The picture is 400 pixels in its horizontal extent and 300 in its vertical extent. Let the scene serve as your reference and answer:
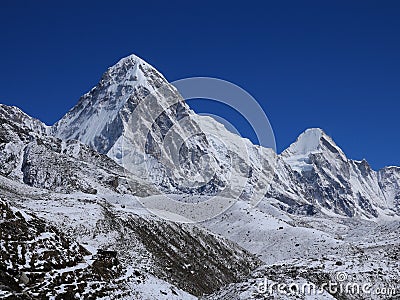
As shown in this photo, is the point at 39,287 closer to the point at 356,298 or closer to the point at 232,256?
the point at 356,298

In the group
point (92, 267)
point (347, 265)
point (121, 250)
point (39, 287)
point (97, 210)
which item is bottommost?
point (39, 287)

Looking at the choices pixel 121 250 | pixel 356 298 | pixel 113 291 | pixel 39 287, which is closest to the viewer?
pixel 39 287

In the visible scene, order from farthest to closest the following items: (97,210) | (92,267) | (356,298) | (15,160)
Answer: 1. (15,160)
2. (97,210)
3. (356,298)
4. (92,267)

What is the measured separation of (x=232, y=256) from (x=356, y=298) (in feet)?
161

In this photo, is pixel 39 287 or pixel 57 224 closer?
pixel 39 287

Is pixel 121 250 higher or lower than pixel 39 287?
higher

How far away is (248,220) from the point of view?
11894cm

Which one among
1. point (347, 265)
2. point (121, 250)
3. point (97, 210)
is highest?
point (97, 210)

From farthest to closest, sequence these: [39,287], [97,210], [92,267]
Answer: [97,210], [92,267], [39,287]

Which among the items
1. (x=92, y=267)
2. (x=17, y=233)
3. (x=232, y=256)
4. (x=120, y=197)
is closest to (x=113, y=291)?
(x=92, y=267)

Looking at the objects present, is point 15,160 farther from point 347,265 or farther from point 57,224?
point 347,265

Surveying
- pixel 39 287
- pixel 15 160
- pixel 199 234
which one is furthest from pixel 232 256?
pixel 15 160

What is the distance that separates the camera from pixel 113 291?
32469mm

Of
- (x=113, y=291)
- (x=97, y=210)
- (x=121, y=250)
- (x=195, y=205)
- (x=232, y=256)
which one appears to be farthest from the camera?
(x=195, y=205)
